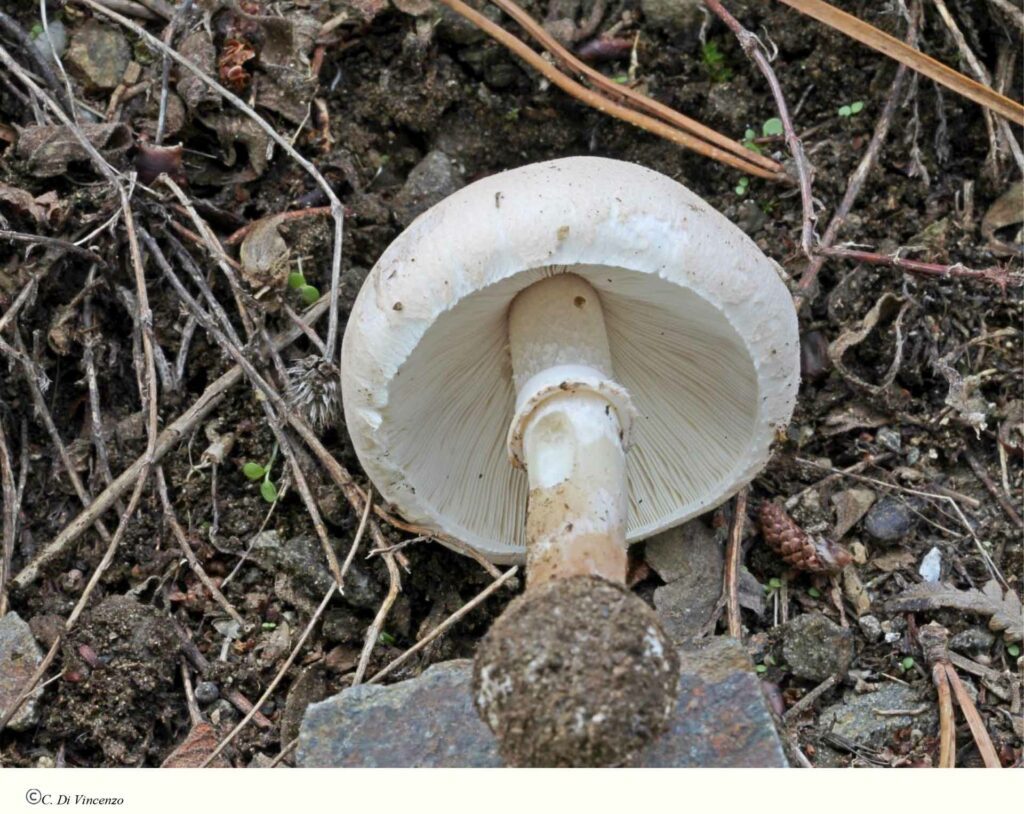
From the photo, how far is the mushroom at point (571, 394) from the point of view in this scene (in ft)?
6.23

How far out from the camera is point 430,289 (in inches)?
85.4

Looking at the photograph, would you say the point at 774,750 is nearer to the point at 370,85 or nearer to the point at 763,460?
the point at 763,460

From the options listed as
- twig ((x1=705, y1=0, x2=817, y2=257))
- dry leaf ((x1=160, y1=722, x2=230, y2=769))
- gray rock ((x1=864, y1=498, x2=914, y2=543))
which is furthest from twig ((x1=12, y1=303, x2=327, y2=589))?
gray rock ((x1=864, y1=498, x2=914, y2=543))

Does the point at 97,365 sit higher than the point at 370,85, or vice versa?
the point at 370,85

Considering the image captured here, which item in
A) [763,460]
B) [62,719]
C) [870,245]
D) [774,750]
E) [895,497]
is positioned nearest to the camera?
[774,750]

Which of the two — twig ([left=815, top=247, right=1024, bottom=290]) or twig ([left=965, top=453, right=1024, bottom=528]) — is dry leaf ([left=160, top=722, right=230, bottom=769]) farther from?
twig ([left=965, top=453, right=1024, bottom=528])

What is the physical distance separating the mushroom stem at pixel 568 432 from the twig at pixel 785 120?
768mm

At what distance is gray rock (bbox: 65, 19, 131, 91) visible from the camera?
318cm

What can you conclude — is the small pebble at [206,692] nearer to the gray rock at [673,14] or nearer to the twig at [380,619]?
the twig at [380,619]

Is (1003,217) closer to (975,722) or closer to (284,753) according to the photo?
(975,722)

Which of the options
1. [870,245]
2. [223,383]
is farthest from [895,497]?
[223,383]

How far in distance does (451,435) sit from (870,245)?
133 centimetres

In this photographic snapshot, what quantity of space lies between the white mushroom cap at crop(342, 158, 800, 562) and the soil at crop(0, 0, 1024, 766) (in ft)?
0.52

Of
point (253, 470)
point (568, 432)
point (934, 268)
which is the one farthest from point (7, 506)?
point (934, 268)
